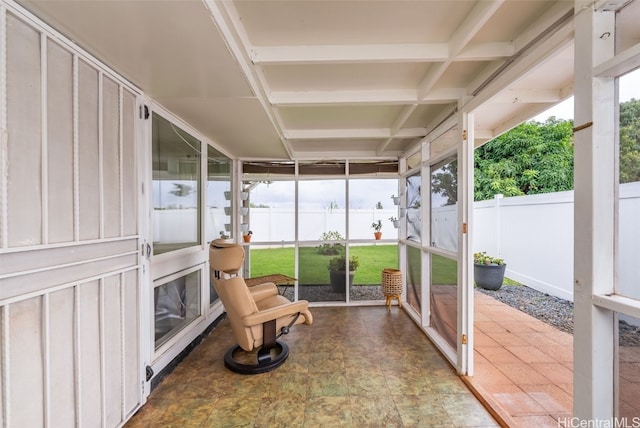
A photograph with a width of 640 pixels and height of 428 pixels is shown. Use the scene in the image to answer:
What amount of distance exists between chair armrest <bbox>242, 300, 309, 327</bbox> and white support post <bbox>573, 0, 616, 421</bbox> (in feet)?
6.12

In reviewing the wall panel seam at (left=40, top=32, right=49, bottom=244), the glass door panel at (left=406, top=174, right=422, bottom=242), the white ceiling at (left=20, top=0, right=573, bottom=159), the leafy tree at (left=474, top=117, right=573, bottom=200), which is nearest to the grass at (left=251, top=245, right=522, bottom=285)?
the glass door panel at (left=406, top=174, right=422, bottom=242)

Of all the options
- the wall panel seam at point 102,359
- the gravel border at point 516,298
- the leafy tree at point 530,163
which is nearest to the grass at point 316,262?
the gravel border at point 516,298

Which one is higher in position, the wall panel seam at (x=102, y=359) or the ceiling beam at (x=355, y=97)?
the ceiling beam at (x=355, y=97)

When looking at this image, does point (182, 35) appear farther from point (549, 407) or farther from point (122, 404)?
point (549, 407)

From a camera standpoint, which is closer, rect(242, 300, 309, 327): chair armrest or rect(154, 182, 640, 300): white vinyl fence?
rect(242, 300, 309, 327): chair armrest

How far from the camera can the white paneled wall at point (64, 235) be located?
1.14 m

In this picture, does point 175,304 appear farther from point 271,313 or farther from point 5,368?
point 5,368

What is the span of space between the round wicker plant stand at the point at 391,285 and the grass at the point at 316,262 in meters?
0.42

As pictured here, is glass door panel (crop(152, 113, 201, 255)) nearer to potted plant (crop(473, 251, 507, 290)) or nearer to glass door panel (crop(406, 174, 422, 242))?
Answer: glass door panel (crop(406, 174, 422, 242))

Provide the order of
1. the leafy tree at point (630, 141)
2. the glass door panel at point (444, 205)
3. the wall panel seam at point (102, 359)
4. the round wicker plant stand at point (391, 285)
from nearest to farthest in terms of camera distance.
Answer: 1. the leafy tree at point (630, 141)
2. the wall panel seam at point (102, 359)
3. the glass door panel at point (444, 205)
4. the round wicker plant stand at point (391, 285)

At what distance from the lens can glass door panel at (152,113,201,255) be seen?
2297 mm

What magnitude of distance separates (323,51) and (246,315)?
206cm

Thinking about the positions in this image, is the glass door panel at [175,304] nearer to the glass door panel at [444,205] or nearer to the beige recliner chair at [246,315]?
the beige recliner chair at [246,315]

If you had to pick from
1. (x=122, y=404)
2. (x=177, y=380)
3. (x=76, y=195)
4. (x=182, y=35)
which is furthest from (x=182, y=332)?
(x=182, y=35)
